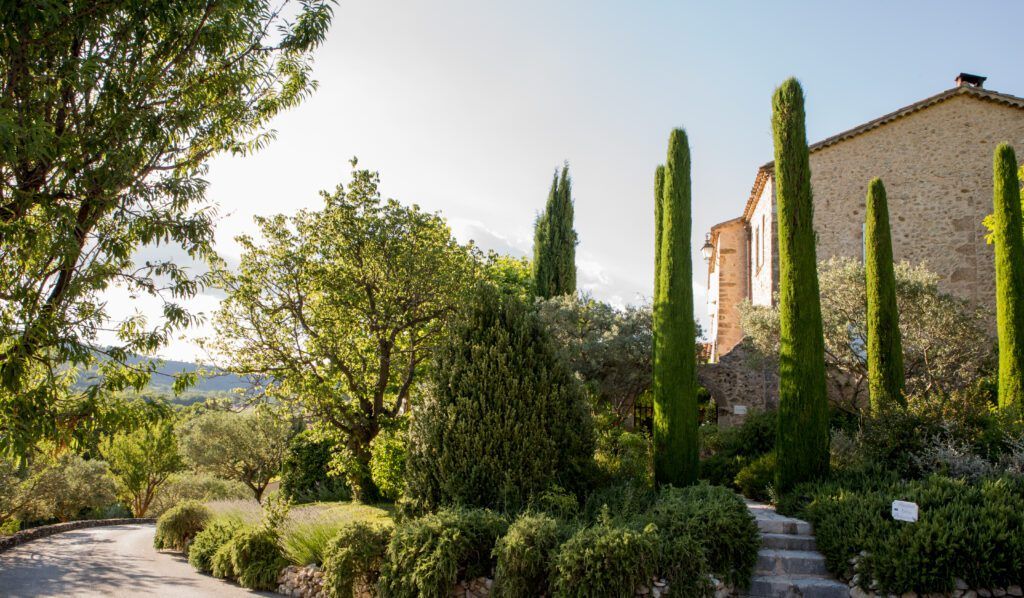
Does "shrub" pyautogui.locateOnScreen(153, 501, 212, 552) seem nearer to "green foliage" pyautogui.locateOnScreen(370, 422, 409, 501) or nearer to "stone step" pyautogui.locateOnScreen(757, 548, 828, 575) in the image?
"green foliage" pyautogui.locateOnScreen(370, 422, 409, 501)

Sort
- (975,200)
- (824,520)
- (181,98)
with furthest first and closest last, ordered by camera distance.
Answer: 1. (975,200)
2. (824,520)
3. (181,98)

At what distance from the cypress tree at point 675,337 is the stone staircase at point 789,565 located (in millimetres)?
2194

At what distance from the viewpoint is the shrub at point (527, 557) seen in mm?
7109

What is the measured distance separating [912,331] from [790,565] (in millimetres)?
9005

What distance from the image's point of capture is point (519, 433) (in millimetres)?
8891

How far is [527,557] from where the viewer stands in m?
7.11

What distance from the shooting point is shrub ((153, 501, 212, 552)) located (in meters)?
13.1

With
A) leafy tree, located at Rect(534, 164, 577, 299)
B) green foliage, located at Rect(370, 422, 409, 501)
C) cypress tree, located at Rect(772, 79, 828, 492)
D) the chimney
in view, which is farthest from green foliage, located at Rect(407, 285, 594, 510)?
the chimney

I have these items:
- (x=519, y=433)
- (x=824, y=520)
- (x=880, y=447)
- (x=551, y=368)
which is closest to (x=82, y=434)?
(x=519, y=433)

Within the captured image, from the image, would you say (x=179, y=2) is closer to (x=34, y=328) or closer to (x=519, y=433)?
(x=34, y=328)

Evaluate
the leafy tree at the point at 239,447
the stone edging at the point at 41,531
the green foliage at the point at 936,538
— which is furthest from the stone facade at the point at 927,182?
the stone edging at the point at 41,531

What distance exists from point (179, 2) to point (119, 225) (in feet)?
7.33

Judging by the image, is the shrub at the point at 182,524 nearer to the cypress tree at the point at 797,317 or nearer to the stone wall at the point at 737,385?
the cypress tree at the point at 797,317

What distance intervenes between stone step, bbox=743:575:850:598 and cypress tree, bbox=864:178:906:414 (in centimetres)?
561
